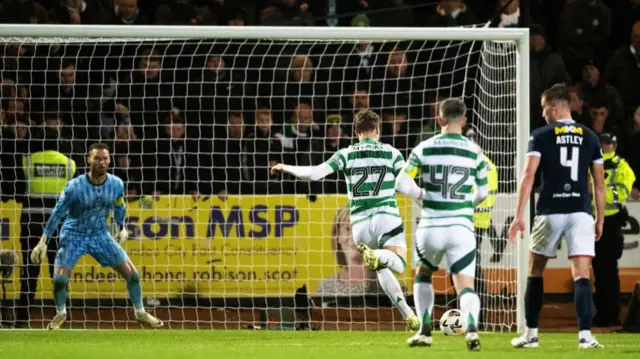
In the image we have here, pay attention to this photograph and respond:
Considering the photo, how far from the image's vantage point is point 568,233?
31.8 feet

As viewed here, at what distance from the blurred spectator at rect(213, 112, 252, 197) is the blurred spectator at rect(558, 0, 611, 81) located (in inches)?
219

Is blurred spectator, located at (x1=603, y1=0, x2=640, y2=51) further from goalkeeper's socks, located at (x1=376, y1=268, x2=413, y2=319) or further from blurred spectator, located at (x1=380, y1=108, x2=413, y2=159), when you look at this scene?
goalkeeper's socks, located at (x1=376, y1=268, x2=413, y2=319)

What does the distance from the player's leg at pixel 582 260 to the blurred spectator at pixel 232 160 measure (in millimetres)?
5802

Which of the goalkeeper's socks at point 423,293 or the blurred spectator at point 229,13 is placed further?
the blurred spectator at point 229,13

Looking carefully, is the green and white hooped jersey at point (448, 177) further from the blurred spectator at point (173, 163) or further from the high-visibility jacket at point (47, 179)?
the high-visibility jacket at point (47, 179)

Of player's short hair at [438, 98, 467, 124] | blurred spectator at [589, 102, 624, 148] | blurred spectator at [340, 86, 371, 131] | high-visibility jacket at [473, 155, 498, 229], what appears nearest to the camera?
player's short hair at [438, 98, 467, 124]

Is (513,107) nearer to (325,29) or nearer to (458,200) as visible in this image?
(325,29)

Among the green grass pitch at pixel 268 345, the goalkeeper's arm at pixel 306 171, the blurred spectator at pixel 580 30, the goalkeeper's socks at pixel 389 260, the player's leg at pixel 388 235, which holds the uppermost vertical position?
the blurred spectator at pixel 580 30

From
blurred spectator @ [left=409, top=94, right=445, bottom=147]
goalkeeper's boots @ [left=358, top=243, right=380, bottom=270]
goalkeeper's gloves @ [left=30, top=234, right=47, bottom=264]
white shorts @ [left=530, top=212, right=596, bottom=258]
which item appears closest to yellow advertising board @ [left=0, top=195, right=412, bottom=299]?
blurred spectator @ [left=409, top=94, right=445, bottom=147]

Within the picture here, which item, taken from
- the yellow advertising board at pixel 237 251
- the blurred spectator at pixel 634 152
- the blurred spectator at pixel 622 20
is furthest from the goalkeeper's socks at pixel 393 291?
the blurred spectator at pixel 622 20

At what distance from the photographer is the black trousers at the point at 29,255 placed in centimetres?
1405

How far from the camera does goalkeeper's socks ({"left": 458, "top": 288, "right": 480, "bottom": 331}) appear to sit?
9023 mm

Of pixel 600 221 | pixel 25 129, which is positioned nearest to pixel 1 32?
pixel 25 129

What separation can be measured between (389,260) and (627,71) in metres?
8.97
